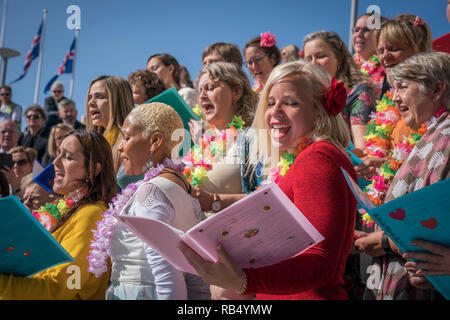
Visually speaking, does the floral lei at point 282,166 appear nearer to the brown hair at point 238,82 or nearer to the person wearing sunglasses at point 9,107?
the brown hair at point 238,82

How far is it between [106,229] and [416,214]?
1.67 m

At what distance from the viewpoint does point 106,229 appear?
2.62 m

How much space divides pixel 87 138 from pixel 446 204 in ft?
7.58

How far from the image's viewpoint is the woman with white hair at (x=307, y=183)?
147 centimetres

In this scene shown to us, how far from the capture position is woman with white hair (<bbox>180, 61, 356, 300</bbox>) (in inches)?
57.9

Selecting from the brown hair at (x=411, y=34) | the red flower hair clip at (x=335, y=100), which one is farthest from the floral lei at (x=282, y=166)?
the brown hair at (x=411, y=34)

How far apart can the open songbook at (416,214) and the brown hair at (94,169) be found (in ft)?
6.23

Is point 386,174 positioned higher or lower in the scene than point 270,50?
lower

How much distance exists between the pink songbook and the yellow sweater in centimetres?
130

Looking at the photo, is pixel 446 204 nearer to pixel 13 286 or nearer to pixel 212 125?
pixel 13 286

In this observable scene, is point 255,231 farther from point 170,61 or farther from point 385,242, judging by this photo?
point 170,61

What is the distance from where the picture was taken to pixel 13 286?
100 inches

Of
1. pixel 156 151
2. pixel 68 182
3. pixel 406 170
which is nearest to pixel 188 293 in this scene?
pixel 156 151

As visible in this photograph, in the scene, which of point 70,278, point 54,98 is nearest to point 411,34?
point 70,278
